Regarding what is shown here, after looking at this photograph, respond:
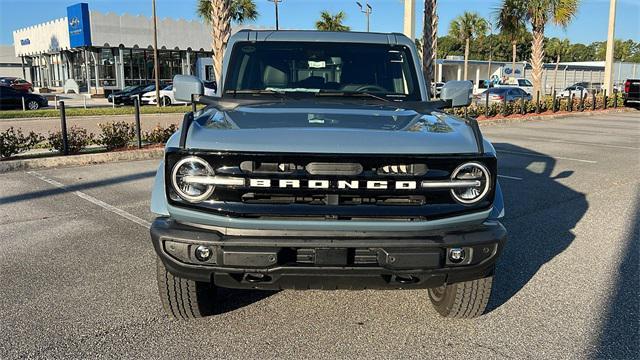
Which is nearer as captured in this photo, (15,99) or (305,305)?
(305,305)

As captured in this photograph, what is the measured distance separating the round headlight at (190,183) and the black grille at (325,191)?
3 centimetres

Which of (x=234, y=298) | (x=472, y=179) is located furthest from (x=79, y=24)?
(x=472, y=179)

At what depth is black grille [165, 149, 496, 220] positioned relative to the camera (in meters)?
2.75

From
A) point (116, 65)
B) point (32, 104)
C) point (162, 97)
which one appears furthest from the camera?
point (116, 65)

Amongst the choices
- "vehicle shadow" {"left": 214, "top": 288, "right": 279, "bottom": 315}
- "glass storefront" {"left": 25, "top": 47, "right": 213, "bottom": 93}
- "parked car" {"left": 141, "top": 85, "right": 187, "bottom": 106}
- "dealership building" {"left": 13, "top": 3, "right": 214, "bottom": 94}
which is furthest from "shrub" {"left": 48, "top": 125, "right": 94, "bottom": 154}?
"glass storefront" {"left": 25, "top": 47, "right": 213, "bottom": 93}

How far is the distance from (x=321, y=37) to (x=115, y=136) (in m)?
7.63

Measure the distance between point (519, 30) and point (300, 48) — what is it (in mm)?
24618

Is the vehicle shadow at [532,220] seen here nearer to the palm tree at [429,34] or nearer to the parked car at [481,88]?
the palm tree at [429,34]

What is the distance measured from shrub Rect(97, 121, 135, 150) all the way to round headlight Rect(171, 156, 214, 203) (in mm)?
8717

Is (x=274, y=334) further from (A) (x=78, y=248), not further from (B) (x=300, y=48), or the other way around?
(A) (x=78, y=248)

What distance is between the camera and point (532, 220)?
6.18 metres

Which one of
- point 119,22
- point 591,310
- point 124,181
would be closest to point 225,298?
point 591,310

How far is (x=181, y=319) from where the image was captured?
3496mm

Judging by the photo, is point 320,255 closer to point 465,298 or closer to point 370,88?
point 465,298
